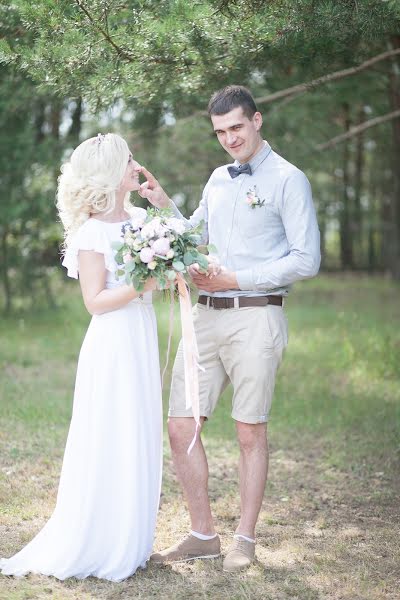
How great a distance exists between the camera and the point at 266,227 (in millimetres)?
3766

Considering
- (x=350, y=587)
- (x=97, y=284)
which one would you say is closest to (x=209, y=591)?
(x=350, y=587)

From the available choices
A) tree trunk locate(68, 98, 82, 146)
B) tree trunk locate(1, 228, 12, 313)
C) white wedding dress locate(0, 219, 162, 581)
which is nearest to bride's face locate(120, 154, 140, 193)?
white wedding dress locate(0, 219, 162, 581)

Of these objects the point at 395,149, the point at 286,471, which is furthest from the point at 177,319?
the point at 286,471

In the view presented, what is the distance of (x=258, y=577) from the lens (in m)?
3.65

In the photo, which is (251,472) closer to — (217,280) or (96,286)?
(217,280)

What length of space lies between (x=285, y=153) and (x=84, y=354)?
15.1 feet

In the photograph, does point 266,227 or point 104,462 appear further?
point 266,227

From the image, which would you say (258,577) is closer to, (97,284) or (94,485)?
(94,485)

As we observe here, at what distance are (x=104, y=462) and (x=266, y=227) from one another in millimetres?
1258

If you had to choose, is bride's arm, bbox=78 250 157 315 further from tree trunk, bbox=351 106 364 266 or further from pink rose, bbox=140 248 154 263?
tree trunk, bbox=351 106 364 266

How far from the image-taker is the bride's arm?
11.4 feet

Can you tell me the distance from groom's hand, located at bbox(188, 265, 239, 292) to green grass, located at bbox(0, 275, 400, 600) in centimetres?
126

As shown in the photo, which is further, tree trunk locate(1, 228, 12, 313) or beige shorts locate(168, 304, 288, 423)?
tree trunk locate(1, 228, 12, 313)

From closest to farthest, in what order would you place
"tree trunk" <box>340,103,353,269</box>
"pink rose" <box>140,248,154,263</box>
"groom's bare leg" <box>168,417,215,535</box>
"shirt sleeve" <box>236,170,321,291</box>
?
"pink rose" <box>140,248,154,263</box>
"shirt sleeve" <box>236,170,321,291</box>
"groom's bare leg" <box>168,417,215,535</box>
"tree trunk" <box>340,103,353,269</box>
